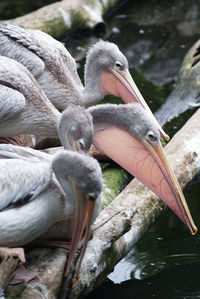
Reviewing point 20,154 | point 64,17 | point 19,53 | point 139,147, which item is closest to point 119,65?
point 19,53

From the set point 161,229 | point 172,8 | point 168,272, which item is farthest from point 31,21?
point 168,272

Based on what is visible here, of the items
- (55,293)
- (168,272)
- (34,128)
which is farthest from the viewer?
(34,128)

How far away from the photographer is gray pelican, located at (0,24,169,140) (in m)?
5.25

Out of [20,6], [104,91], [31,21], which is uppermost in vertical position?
[104,91]

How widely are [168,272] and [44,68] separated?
2.00 meters

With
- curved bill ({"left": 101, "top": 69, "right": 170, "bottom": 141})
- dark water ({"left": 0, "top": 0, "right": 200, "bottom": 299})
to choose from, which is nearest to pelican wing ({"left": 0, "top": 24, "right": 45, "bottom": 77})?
curved bill ({"left": 101, "top": 69, "right": 170, "bottom": 141})

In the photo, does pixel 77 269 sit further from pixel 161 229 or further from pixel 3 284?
pixel 161 229

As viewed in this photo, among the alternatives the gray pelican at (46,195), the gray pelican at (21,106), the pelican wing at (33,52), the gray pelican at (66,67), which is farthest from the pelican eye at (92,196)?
the pelican wing at (33,52)

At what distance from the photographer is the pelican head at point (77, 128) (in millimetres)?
3648

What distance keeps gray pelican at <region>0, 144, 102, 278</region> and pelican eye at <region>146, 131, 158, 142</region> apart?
697mm

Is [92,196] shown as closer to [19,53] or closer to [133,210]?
[133,210]

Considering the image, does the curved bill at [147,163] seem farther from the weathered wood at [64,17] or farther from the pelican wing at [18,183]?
the weathered wood at [64,17]

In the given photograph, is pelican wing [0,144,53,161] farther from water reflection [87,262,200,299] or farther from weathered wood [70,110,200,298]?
water reflection [87,262,200,299]

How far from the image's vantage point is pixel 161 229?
477 centimetres
